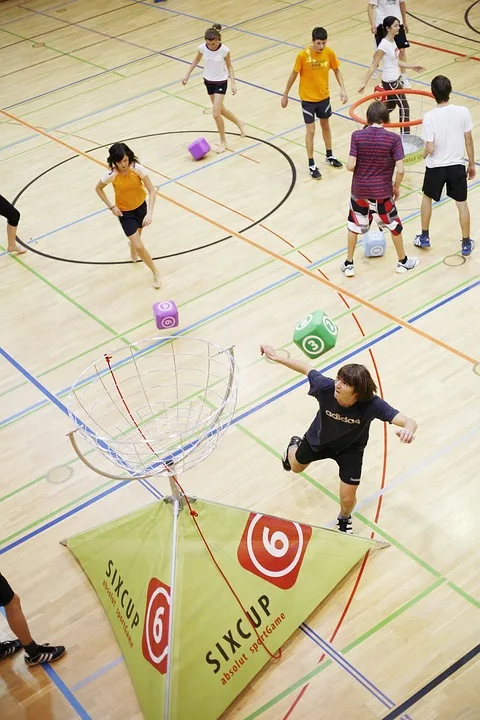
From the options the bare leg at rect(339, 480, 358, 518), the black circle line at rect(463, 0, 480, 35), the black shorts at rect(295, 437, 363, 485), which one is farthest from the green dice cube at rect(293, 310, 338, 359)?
the black circle line at rect(463, 0, 480, 35)

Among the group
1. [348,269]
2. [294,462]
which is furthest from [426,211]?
[294,462]

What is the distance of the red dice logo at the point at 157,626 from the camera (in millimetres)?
4785

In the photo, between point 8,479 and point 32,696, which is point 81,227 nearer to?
point 8,479

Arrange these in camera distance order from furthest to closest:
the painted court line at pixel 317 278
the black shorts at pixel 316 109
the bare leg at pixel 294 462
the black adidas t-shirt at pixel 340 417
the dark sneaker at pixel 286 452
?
the black shorts at pixel 316 109, the painted court line at pixel 317 278, the dark sneaker at pixel 286 452, the bare leg at pixel 294 462, the black adidas t-shirt at pixel 340 417

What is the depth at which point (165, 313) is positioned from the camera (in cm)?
768

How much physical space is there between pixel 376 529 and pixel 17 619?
2.42 meters

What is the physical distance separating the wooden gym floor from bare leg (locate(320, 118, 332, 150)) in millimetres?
381

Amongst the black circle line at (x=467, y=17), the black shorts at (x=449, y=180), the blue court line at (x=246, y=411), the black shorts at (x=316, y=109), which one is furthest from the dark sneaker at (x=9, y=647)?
the black circle line at (x=467, y=17)

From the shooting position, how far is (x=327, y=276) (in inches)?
327

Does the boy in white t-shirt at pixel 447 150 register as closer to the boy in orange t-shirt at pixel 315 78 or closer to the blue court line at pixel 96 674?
the boy in orange t-shirt at pixel 315 78

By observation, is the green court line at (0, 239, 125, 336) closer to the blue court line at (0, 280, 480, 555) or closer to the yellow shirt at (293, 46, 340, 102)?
the blue court line at (0, 280, 480, 555)

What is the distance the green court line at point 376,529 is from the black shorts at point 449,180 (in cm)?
323

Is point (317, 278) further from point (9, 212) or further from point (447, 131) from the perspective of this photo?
point (9, 212)

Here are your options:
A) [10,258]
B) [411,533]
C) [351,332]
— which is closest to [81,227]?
[10,258]
